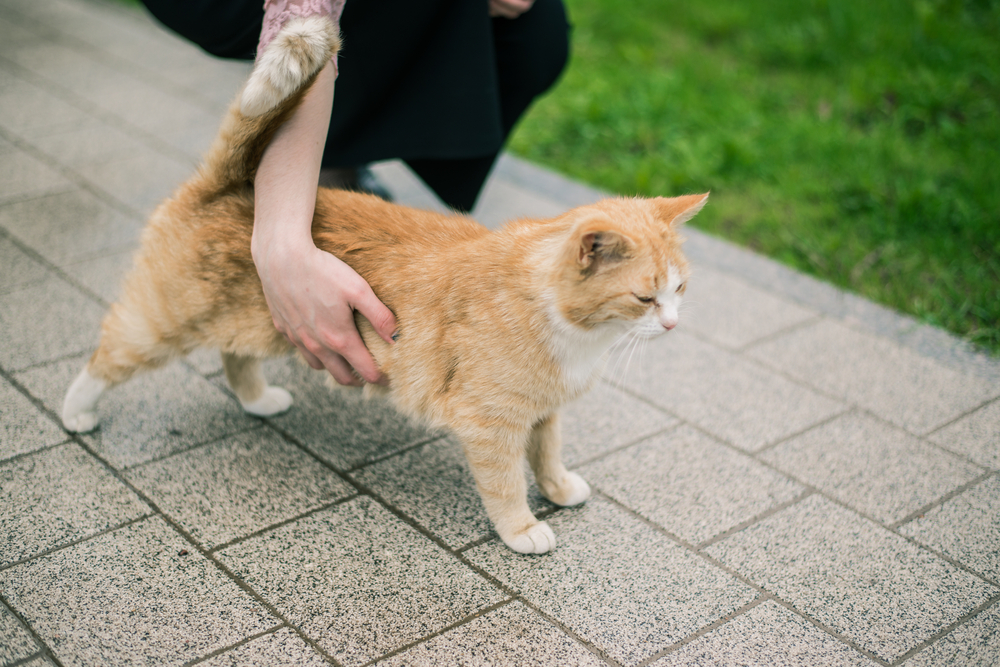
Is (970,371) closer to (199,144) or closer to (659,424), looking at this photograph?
(659,424)

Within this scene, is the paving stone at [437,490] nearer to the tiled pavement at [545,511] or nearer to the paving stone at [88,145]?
the tiled pavement at [545,511]

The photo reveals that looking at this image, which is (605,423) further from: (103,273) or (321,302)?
(103,273)

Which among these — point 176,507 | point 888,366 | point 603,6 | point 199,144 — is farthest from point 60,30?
point 888,366

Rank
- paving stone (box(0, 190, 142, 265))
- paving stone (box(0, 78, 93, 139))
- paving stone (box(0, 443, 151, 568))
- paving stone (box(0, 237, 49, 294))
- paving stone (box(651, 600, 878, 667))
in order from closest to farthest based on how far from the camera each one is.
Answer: paving stone (box(651, 600, 878, 667)), paving stone (box(0, 443, 151, 568)), paving stone (box(0, 237, 49, 294)), paving stone (box(0, 190, 142, 265)), paving stone (box(0, 78, 93, 139))

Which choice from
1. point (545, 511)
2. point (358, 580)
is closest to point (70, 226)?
point (358, 580)

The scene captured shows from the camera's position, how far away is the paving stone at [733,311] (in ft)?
9.79

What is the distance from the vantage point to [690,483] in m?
2.24

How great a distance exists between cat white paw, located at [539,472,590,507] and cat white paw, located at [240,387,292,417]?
33.9 inches

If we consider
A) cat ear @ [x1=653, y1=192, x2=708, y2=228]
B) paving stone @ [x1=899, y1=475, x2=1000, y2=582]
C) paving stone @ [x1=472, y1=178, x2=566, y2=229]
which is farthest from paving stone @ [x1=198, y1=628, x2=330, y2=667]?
paving stone @ [x1=472, y1=178, x2=566, y2=229]

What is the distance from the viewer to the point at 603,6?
654 centimetres

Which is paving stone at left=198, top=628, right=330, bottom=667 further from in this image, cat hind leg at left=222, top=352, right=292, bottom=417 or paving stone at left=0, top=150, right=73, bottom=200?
paving stone at left=0, top=150, right=73, bottom=200

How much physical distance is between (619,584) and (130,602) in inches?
43.5

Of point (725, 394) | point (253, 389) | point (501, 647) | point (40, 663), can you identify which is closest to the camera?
point (40, 663)

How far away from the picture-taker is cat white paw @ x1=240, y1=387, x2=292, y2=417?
7.91ft
